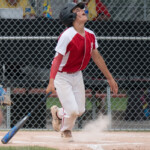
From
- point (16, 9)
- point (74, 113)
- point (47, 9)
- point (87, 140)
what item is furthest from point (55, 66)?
point (47, 9)

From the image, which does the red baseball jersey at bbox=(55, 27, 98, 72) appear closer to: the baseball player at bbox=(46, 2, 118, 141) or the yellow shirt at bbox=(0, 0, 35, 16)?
the baseball player at bbox=(46, 2, 118, 141)

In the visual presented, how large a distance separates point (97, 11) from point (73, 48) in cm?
230

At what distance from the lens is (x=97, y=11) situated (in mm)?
6723

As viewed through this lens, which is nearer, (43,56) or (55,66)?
(55,66)

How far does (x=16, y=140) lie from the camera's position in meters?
4.98

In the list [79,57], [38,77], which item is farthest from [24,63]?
[79,57]

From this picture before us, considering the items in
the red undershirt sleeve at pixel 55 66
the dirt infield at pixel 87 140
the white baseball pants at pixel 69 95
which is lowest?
the dirt infield at pixel 87 140

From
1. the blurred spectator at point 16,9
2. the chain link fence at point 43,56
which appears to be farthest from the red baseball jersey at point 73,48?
the blurred spectator at point 16,9

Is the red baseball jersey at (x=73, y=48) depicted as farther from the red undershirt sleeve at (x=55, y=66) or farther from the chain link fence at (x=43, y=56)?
the chain link fence at (x=43, y=56)

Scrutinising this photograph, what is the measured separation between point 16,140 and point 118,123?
9.23 ft

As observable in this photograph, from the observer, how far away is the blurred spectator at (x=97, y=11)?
6664 millimetres

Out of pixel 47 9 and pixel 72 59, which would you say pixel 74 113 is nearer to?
pixel 72 59

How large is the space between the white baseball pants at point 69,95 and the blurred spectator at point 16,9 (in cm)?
199

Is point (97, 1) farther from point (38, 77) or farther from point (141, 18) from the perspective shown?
point (38, 77)
